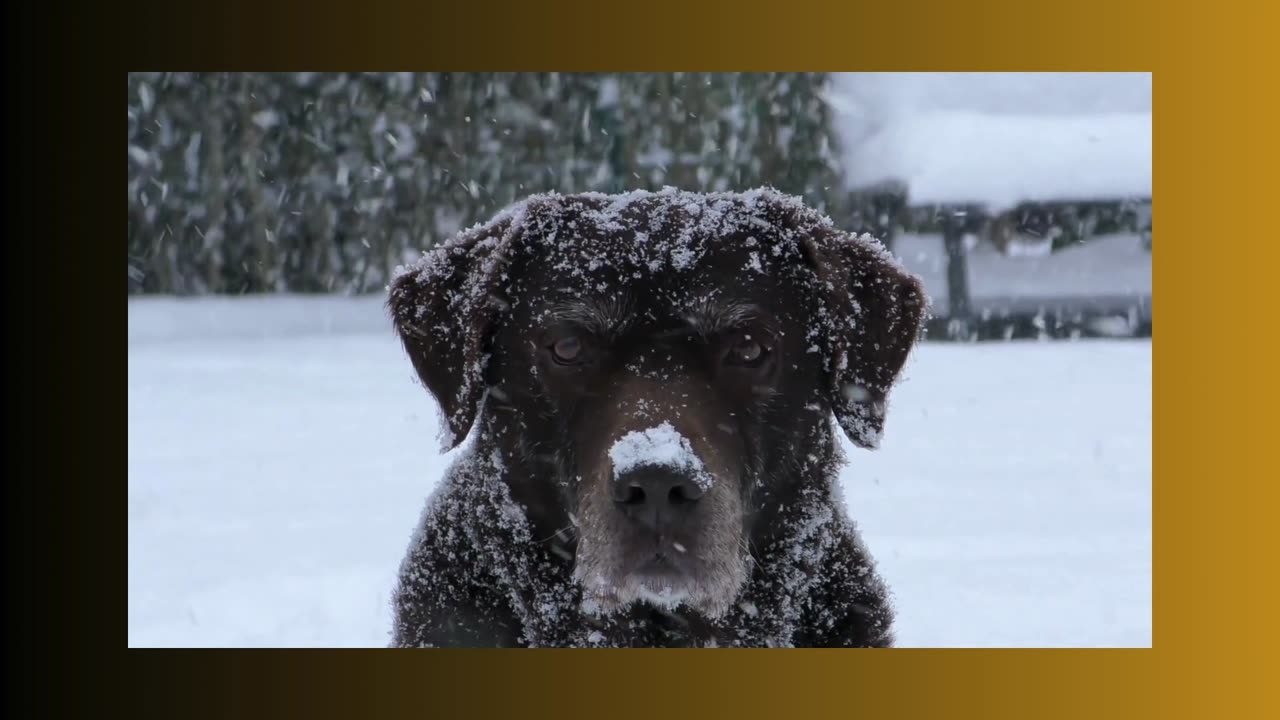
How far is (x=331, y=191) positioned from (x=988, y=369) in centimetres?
747

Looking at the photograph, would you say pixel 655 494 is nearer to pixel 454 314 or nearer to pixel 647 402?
pixel 647 402

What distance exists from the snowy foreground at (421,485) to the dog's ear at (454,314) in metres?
1.95

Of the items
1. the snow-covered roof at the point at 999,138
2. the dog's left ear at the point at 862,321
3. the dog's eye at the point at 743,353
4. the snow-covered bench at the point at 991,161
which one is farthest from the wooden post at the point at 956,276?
the dog's eye at the point at 743,353

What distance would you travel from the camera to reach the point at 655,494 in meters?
2.78

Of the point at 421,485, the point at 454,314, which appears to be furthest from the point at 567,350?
the point at 421,485

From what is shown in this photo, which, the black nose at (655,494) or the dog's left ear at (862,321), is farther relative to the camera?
the dog's left ear at (862,321)

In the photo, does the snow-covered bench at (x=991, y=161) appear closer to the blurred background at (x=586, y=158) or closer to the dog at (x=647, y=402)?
the blurred background at (x=586, y=158)

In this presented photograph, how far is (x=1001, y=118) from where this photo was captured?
12.5m

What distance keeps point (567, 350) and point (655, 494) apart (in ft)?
1.73

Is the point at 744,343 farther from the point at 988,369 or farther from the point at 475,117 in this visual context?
the point at 475,117

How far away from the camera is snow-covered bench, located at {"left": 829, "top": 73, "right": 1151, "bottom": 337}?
12242mm

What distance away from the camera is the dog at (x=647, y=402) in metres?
3.05

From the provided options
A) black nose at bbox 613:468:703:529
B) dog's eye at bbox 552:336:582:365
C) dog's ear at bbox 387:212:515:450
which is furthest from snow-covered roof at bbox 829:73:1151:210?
black nose at bbox 613:468:703:529

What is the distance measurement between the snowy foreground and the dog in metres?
1.39
